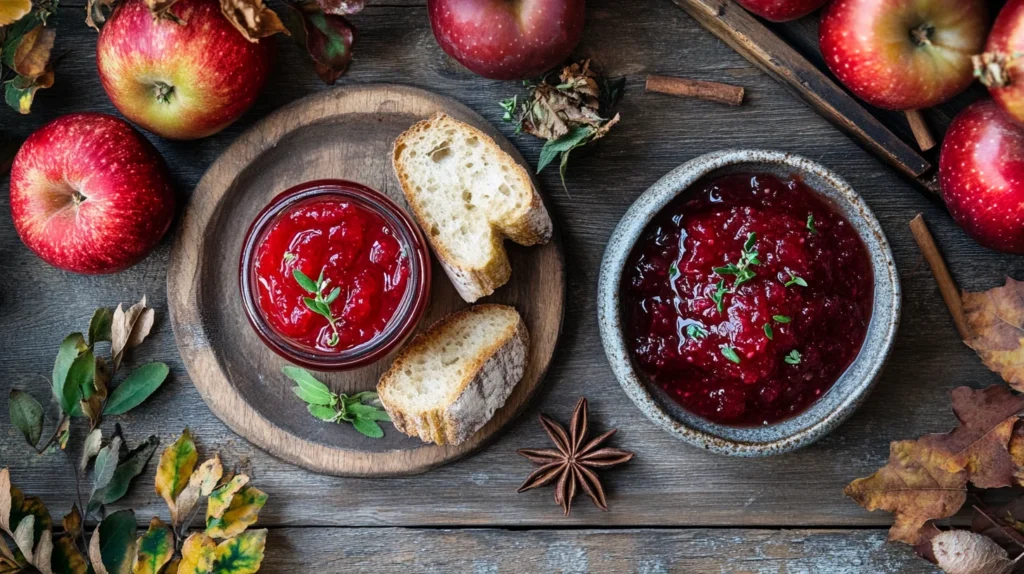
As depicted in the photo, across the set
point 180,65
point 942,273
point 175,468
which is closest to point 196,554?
point 175,468

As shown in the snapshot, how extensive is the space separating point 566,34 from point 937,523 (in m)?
1.50

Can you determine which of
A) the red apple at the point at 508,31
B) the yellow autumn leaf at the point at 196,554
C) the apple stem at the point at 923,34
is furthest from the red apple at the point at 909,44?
the yellow autumn leaf at the point at 196,554

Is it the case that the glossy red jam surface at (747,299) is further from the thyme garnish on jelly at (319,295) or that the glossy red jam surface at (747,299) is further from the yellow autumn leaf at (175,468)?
the yellow autumn leaf at (175,468)

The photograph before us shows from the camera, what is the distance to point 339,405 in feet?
7.05

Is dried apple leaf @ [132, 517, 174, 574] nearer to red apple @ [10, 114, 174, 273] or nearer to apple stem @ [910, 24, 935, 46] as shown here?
red apple @ [10, 114, 174, 273]

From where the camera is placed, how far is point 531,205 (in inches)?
78.4

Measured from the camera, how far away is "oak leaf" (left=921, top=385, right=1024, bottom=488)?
2084 millimetres

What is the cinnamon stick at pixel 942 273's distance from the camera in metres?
2.16

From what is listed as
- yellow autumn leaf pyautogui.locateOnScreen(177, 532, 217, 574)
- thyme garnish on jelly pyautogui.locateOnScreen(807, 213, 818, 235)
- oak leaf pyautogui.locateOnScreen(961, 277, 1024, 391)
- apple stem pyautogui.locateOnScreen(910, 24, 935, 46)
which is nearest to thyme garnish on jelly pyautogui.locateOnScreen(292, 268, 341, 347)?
yellow autumn leaf pyautogui.locateOnScreen(177, 532, 217, 574)

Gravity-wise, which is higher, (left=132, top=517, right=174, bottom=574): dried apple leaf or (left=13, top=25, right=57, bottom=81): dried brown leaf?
(left=13, top=25, right=57, bottom=81): dried brown leaf

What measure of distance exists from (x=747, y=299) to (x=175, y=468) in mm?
1417

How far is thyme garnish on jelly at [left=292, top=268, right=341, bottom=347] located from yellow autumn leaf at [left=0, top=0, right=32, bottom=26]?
2.68 ft

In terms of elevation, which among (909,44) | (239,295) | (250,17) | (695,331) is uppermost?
(909,44)

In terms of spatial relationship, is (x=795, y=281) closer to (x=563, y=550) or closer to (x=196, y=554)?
(x=563, y=550)
